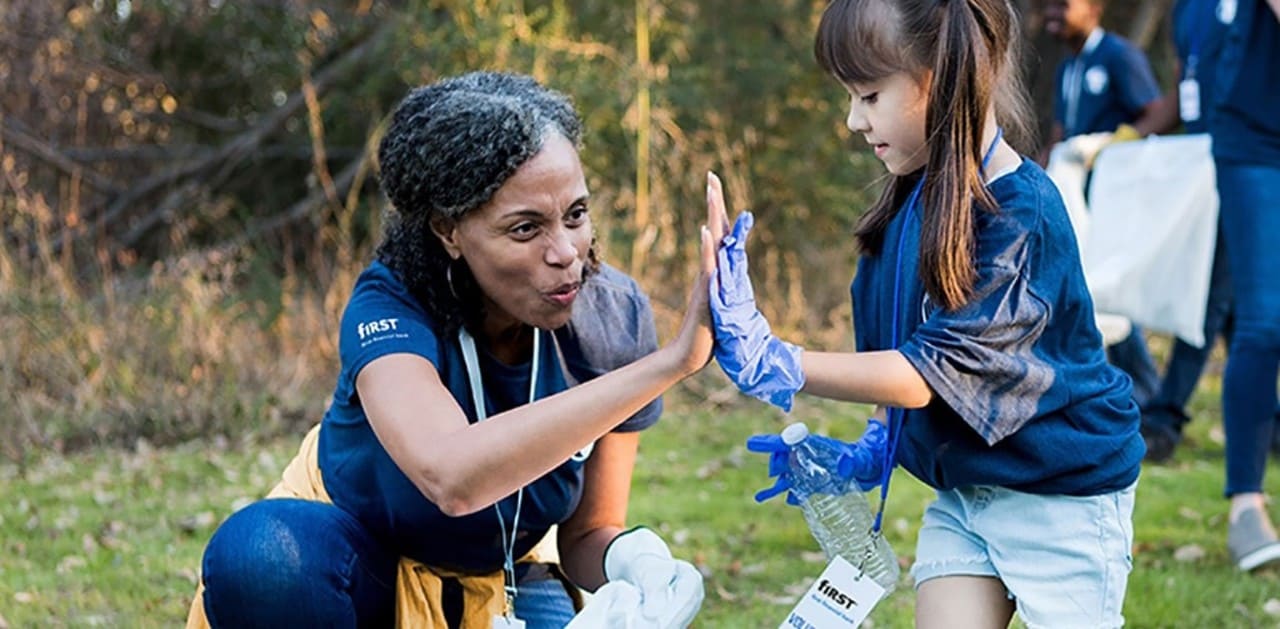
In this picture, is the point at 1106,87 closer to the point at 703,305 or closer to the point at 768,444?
the point at 768,444

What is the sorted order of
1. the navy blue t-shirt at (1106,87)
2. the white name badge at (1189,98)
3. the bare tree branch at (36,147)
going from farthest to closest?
the bare tree branch at (36,147), the navy blue t-shirt at (1106,87), the white name badge at (1189,98)

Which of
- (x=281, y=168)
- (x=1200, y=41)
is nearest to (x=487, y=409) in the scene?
(x=1200, y=41)

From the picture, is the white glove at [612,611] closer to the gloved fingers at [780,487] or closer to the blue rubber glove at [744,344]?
the gloved fingers at [780,487]

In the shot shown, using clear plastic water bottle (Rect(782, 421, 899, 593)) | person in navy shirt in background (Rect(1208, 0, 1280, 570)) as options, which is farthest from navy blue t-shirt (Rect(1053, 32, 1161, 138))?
clear plastic water bottle (Rect(782, 421, 899, 593))

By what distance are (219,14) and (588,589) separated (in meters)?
6.47

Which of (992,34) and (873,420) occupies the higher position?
(992,34)

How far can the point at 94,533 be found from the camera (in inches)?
161

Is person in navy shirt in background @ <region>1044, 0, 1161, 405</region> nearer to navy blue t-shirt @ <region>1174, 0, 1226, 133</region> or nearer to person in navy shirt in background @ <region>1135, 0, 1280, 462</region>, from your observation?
person in navy shirt in background @ <region>1135, 0, 1280, 462</region>

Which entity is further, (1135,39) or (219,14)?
(1135,39)

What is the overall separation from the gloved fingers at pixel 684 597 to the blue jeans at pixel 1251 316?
188 cm

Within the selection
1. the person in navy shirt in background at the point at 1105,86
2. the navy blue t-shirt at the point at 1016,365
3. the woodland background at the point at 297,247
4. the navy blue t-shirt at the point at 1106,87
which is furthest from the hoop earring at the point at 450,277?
the navy blue t-shirt at the point at 1106,87

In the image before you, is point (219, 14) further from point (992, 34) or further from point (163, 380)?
point (992, 34)

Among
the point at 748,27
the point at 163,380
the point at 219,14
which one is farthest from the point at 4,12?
the point at 748,27

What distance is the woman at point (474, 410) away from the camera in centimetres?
201
